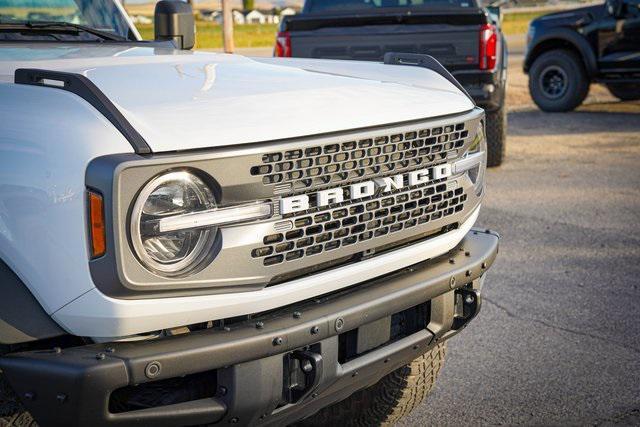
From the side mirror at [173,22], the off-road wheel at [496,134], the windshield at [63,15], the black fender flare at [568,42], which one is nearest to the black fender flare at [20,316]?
the windshield at [63,15]

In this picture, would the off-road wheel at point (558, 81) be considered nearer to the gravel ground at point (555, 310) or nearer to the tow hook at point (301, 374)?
the gravel ground at point (555, 310)

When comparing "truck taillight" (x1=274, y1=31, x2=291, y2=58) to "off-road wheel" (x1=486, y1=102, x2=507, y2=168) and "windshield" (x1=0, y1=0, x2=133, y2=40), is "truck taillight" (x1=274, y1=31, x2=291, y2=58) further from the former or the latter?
"windshield" (x1=0, y1=0, x2=133, y2=40)

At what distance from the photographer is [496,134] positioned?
31.1 ft

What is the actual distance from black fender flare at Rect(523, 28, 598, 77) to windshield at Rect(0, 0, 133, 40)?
33.3 feet

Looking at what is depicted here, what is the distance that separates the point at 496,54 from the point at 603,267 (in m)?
3.22

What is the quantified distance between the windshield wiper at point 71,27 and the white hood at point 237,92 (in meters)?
0.27

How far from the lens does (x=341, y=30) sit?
9.00 meters

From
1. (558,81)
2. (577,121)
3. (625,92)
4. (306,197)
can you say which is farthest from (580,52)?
(306,197)

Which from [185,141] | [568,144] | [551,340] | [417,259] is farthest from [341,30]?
[185,141]

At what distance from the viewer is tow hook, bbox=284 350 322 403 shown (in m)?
2.64

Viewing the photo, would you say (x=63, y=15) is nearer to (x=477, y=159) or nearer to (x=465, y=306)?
(x=477, y=159)

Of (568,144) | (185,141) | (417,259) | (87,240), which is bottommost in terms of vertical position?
(568,144)

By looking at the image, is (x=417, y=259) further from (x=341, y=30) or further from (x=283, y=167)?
(x=341, y=30)

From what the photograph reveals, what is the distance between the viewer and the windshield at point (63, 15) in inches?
152
